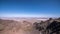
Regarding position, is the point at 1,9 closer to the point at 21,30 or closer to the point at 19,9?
the point at 19,9

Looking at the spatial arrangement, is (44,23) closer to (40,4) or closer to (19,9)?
(40,4)

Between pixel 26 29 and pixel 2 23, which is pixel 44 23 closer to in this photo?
pixel 26 29

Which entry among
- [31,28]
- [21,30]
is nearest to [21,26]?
[21,30]

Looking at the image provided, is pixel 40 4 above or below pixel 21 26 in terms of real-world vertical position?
above

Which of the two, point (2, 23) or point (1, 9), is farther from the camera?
point (2, 23)

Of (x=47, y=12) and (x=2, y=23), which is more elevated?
(x=47, y=12)

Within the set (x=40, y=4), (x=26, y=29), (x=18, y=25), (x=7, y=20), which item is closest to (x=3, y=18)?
(x=7, y=20)

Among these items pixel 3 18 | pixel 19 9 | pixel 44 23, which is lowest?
pixel 44 23

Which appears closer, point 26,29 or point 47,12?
point 47,12
